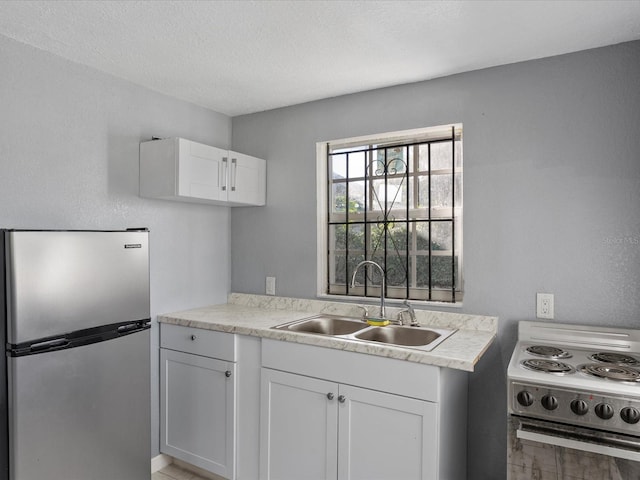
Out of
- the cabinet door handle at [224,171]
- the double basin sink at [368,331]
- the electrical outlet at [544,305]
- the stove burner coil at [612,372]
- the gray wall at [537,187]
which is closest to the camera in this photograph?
the stove burner coil at [612,372]

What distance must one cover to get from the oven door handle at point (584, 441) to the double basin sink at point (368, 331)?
53 centimetres

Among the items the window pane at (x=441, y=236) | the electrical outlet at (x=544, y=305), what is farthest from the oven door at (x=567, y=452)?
the window pane at (x=441, y=236)

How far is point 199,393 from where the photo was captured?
8.20 feet

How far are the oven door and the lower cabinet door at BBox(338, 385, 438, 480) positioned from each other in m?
0.32

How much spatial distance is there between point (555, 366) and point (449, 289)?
82 cm

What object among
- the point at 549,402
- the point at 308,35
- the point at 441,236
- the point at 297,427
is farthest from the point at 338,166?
the point at 549,402

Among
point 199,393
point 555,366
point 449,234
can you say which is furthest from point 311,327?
point 555,366

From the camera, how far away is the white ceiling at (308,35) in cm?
173

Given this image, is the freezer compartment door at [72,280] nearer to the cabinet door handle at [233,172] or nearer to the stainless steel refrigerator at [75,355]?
the stainless steel refrigerator at [75,355]

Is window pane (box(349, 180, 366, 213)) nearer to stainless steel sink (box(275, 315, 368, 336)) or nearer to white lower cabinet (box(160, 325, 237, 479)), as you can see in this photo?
A: stainless steel sink (box(275, 315, 368, 336))

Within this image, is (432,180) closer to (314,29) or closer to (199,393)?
(314,29)

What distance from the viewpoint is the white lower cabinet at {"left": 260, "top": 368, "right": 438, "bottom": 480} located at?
181cm

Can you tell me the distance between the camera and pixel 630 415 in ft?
4.91

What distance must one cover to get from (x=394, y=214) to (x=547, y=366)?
124 cm
